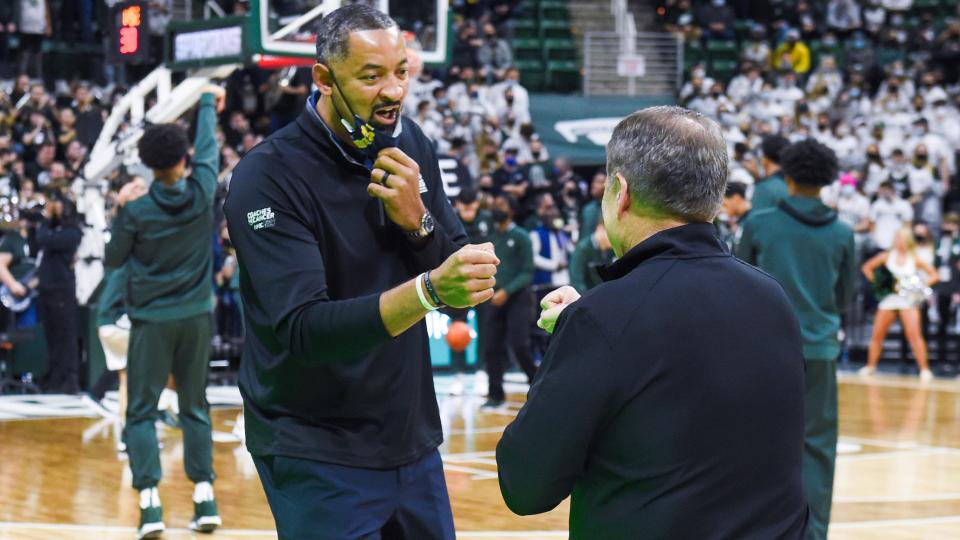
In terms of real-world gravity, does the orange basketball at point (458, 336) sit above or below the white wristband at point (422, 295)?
below

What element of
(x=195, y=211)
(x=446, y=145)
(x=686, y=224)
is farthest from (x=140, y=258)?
(x=446, y=145)

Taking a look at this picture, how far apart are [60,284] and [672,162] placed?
1200 centimetres

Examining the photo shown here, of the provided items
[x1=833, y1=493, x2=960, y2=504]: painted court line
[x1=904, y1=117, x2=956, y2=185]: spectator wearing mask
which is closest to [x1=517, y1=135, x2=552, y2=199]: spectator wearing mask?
[x1=904, y1=117, x2=956, y2=185]: spectator wearing mask

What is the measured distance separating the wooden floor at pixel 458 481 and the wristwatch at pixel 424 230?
4485 millimetres

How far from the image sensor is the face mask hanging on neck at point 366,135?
3289 mm

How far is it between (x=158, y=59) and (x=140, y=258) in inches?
537

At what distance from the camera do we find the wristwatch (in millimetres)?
3293

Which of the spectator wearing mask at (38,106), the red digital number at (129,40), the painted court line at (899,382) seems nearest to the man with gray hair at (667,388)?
the red digital number at (129,40)

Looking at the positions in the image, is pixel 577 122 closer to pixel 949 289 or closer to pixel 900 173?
pixel 900 173

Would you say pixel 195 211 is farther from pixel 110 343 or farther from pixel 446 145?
pixel 446 145

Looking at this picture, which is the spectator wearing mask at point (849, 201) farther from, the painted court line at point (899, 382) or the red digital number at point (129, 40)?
the red digital number at point (129, 40)

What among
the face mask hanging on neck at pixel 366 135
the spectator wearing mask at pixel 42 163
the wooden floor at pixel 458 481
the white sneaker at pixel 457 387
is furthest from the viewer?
the spectator wearing mask at pixel 42 163

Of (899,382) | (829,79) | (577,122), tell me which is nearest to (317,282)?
(899,382)

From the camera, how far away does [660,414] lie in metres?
2.57
